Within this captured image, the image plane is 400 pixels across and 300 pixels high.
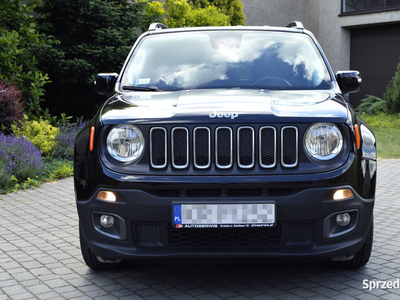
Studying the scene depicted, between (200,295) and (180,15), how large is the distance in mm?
12984

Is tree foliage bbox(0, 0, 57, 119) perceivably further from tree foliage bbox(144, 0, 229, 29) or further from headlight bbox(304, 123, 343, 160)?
headlight bbox(304, 123, 343, 160)

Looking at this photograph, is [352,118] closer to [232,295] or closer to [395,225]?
[232,295]

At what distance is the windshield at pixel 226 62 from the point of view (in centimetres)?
441

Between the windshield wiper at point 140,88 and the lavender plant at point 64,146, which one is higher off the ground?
the windshield wiper at point 140,88

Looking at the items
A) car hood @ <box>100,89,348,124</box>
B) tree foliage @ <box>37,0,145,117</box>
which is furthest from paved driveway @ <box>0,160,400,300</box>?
tree foliage @ <box>37,0,145,117</box>

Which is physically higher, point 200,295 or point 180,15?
point 180,15

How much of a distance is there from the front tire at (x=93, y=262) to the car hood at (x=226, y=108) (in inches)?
39.4

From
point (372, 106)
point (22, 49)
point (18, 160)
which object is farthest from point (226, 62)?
point (372, 106)

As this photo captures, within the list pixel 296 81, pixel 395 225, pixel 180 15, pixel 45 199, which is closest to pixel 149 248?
pixel 296 81

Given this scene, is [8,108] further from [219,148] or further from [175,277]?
[219,148]

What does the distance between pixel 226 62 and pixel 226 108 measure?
1.28m

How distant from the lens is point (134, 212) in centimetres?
329

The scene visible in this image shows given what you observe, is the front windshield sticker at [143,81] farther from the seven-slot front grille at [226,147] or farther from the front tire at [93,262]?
the front tire at [93,262]

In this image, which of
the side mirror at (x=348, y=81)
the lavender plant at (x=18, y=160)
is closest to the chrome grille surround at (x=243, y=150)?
the side mirror at (x=348, y=81)
